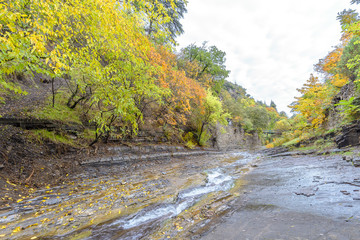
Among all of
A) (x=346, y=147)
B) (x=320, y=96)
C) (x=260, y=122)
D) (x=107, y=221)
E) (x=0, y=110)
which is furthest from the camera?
(x=260, y=122)

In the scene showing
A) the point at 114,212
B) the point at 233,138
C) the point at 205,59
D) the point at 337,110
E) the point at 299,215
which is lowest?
the point at 114,212

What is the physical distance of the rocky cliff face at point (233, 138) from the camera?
835 inches

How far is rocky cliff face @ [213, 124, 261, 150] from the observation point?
21197mm

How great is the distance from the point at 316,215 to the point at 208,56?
2292cm

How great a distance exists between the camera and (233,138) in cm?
2633

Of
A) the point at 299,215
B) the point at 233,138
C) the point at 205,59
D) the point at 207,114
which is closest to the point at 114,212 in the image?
the point at 299,215

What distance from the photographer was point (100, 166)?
20.7 feet

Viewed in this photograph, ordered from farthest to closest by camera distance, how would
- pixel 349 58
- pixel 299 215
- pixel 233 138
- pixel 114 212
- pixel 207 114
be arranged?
pixel 233 138 < pixel 207 114 < pixel 349 58 < pixel 114 212 < pixel 299 215

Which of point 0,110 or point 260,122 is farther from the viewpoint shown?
point 260,122

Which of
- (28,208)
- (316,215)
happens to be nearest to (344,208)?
(316,215)

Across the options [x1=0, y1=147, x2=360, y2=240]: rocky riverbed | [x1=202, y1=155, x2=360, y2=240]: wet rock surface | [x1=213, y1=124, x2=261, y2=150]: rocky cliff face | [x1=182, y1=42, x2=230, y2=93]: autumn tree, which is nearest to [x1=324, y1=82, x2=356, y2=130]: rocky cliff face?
[x1=0, y1=147, x2=360, y2=240]: rocky riverbed

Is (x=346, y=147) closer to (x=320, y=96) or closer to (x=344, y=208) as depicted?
(x=344, y=208)

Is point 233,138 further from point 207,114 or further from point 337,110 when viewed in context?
point 337,110

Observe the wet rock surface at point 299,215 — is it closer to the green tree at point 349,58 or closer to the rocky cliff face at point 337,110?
the rocky cliff face at point 337,110
